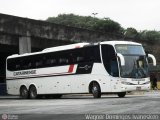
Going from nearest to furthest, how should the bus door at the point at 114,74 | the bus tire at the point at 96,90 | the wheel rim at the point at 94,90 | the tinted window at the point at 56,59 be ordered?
the bus door at the point at 114,74 → the bus tire at the point at 96,90 → the wheel rim at the point at 94,90 → the tinted window at the point at 56,59

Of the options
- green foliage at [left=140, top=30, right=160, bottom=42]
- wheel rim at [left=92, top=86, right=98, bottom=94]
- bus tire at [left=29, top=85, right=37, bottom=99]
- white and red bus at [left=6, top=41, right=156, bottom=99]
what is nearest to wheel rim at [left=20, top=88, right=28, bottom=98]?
bus tire at [left=29, top=85, right=37, bottom=99]

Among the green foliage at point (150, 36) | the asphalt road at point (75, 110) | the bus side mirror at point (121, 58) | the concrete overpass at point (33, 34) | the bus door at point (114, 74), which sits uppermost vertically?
the green foliage at point (150, 36)

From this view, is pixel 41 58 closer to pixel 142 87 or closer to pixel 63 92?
pixel 63 92

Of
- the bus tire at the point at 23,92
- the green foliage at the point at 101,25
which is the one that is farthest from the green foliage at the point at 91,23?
the bus tire at the point at 23,92

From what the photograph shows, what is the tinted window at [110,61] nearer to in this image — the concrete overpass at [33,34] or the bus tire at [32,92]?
the bus tire at [32,92]

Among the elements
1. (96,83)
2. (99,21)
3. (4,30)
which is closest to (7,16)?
(4,30)

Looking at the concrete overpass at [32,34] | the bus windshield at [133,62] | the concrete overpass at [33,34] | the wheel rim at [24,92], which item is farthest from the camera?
the concrete overpass at [32,34]

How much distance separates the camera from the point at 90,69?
93.1 feet

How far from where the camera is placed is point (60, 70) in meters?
30.5

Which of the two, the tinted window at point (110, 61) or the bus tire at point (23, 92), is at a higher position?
the tinted window at point (110, 61)

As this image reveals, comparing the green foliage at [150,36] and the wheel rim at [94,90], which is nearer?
the wheel rim at [94,90]

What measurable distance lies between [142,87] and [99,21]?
294ft

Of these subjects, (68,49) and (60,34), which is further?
(60,34)

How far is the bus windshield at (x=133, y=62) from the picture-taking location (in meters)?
27.7
